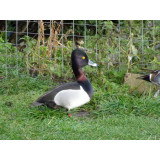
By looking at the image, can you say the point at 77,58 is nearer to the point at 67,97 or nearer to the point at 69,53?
the point at 67,97

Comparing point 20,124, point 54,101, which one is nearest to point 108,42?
point 54,101

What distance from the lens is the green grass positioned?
4.72m

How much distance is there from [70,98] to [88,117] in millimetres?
463

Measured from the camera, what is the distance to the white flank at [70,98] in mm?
5426

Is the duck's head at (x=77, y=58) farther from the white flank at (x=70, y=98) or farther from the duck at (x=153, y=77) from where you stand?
the duck at (x=153, y=77)

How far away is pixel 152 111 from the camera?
18.9 ft

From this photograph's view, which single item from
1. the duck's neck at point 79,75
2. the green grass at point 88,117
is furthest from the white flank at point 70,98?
the duck's neck at point 79,75

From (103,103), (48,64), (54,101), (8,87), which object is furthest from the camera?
(48,64)

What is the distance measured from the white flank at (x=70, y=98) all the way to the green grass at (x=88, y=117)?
6.8 inches

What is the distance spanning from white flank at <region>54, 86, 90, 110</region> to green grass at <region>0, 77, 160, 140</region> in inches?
6.8

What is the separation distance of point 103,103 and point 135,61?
2.18m

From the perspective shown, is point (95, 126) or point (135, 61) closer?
point (95, 126)

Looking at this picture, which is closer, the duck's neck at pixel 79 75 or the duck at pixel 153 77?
the duck's neck at pixel 79 75

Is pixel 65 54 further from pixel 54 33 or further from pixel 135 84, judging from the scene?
pixel 135 84
